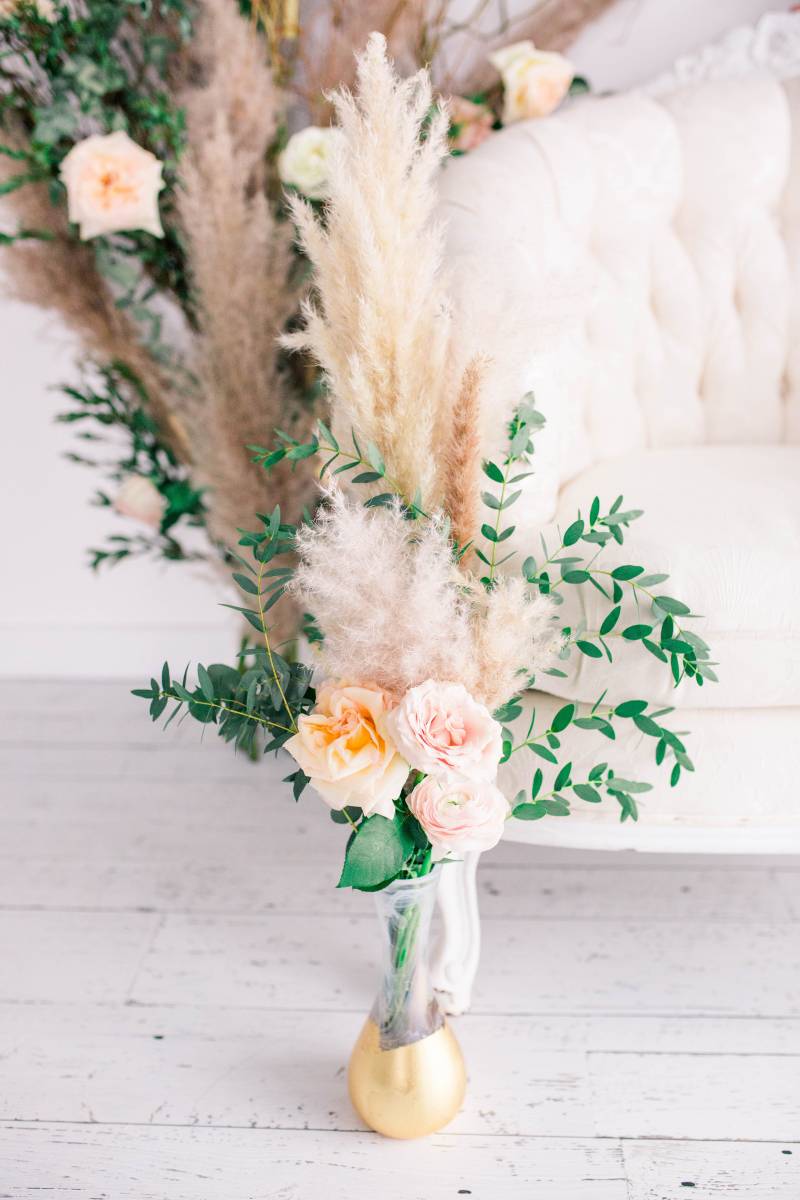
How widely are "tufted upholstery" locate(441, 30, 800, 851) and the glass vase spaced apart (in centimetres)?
17

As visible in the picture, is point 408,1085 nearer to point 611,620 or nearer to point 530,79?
point 611,620

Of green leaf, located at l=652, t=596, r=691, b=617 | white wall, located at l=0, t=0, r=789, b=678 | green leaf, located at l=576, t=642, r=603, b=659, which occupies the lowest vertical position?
white wall, located at l=0, t=0, r=789, b=678

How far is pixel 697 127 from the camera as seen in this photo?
1320 millimetres

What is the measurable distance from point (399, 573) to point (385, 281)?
0.22m

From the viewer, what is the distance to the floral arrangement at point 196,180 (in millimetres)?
1188

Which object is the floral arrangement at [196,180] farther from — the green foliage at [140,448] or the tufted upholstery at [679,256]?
the tufted upholstery at [679,256]

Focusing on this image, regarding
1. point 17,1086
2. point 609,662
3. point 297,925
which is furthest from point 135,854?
point 609,662

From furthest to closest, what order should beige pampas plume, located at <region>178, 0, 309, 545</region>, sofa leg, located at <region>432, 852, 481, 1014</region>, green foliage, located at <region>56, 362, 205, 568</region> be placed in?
green foliage, located at <region>56, 362, 205, 568</region>, beige pampas plume, located at <region>178, 0, 309, 545</region>, sofa leg, located at <region>432, 852, 481, 1014</region>

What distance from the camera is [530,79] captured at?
51.5 inches

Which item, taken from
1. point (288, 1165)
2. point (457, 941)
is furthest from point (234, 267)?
point (288, 1165)

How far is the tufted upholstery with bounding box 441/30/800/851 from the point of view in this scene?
85 cm

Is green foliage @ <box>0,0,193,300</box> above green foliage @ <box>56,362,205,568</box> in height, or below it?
above

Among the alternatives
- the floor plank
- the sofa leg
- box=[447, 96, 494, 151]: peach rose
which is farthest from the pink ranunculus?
box=[447, 96, 494, 151]: peach rose

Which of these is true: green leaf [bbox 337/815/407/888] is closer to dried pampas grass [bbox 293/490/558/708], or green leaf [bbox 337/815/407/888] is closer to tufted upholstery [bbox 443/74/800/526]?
dried pampas grass [bbox 293/490/558/708]
